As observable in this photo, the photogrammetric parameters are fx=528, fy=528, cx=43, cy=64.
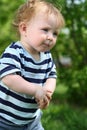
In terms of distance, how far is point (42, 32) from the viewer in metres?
3.57

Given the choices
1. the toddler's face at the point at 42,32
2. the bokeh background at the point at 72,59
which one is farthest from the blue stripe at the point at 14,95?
the bokeh background at the point at 72,59

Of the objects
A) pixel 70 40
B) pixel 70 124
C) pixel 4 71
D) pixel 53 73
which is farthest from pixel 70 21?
pixel 4 71

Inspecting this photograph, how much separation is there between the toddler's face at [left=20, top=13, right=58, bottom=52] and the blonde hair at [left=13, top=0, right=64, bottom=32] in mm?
37

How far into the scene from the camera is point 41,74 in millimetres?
3672

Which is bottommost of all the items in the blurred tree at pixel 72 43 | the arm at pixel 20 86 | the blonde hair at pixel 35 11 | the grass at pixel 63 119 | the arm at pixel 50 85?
the grass at pixel 63 119

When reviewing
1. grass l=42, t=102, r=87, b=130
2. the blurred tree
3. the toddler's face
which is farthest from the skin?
the blurred tree

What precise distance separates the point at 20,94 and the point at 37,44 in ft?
1.17

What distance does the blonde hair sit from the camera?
3602mm

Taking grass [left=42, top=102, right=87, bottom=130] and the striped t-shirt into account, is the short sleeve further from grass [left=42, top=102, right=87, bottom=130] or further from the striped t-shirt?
grass [left=42, top=102, right=87, bottom=130]

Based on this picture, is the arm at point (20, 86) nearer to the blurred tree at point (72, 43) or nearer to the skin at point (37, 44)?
the skin at point (37, 44)

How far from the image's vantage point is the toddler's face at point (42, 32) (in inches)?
140

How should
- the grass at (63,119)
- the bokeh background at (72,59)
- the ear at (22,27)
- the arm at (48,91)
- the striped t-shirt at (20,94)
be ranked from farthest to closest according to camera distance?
the bokeh background at (72,59), the grass at (63,119), the ear at (22,27), the striped t-shirt at (20,94), the arm at (48,91)

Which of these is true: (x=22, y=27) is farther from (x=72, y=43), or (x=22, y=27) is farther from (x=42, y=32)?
(x=72, y=43)

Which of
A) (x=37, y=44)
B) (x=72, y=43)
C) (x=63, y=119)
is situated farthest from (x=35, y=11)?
(x=72, y=43)
